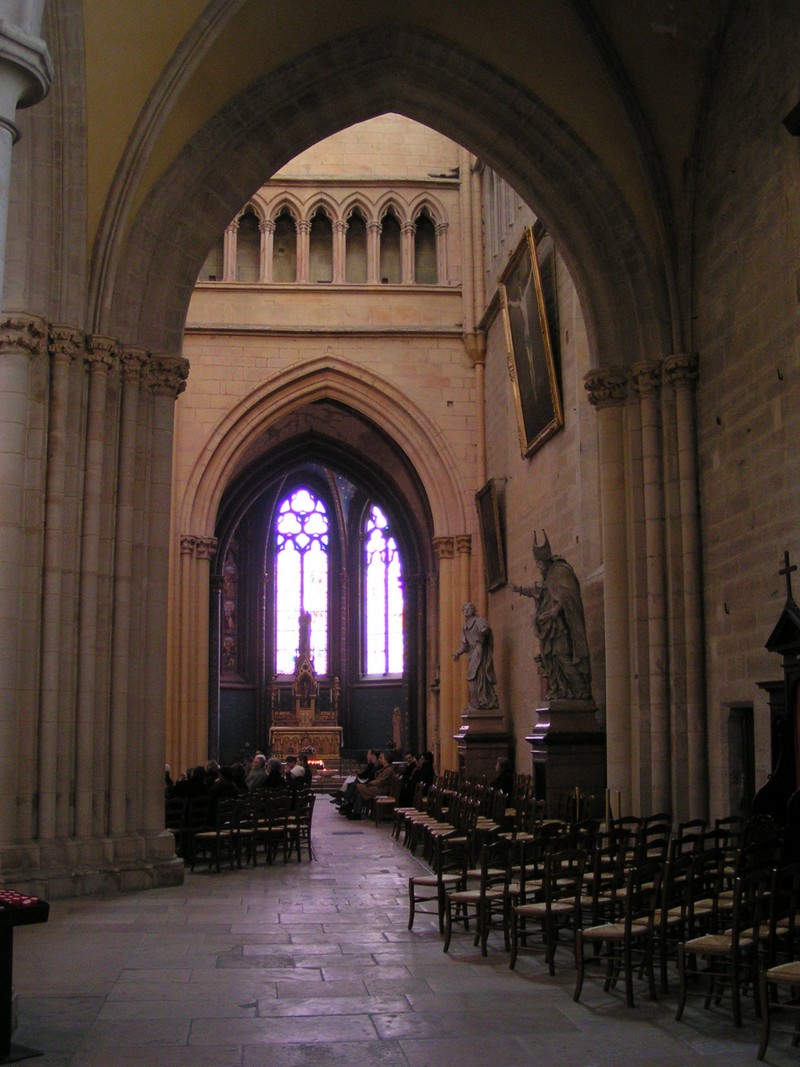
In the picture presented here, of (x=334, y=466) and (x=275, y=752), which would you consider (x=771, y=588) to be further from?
(x=275, y=752)

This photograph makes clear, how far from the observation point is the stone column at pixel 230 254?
77.3ft

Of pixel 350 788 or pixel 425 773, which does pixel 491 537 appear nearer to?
pixel 425 773

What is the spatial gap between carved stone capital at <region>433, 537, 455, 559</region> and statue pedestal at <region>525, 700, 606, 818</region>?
9.26 meters

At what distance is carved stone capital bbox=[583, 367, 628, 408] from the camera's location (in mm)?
12234

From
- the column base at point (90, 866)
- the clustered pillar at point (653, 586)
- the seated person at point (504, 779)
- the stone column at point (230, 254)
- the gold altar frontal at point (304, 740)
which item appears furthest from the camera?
the gold altar frontal at point (304, 740)

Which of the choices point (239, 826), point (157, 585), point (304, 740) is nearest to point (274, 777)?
point (239, 826)

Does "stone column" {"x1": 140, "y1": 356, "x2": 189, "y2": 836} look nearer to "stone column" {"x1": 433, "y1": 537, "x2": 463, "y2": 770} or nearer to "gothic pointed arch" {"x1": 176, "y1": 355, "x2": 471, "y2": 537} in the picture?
"gothic pointed arch" {"x1": 176, "y1": 355, "x2": 471, "y2": 537}

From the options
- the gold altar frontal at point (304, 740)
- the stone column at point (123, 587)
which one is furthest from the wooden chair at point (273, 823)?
the gold altar frontal at point (304, 740)

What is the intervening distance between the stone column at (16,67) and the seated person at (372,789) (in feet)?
53.1

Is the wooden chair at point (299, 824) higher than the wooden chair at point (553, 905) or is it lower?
lower

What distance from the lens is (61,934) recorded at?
8.34 m

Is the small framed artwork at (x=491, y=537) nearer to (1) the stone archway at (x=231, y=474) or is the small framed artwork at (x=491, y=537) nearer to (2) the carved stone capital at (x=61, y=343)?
(1) the stone archway at (x=231, y=474)

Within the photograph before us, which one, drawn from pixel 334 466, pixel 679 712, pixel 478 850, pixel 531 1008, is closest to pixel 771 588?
pixel 679 712

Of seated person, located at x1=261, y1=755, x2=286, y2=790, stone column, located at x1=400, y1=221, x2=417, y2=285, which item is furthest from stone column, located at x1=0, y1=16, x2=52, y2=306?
stone column, located at x1=400, y1=221, x2=417, y2=285
